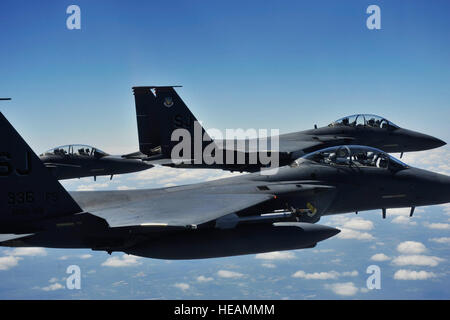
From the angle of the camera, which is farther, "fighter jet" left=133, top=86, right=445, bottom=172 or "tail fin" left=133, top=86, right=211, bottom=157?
"tail fin" left=133, top=86, right=211, bottom=157

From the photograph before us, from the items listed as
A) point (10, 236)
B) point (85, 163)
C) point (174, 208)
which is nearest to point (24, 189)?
point (10, 236)

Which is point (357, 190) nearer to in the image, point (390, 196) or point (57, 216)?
point (390, 196)

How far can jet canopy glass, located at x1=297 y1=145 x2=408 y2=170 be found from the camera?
12.9 metres

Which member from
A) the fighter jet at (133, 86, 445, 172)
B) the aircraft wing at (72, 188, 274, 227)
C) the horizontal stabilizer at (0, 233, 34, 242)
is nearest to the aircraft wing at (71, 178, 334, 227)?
the aircraft wing at (72, 188, 274, 227)

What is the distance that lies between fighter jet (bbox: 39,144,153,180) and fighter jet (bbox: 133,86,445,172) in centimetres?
134

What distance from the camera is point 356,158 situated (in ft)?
42.6

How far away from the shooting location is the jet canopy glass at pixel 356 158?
A: 42.3 feet

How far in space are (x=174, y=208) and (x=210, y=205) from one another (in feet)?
2.91

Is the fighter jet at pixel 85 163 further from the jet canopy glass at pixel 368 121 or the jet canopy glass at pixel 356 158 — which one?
the jet canopy glass at pixel 356 158

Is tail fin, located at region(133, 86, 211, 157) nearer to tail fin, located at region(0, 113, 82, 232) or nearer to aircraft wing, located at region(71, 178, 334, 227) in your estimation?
aircraft wing, located at region(71, 178, 334, 227)

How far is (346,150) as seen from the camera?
42.8 feet

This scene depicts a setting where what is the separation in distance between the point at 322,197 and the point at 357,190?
3.94 ft

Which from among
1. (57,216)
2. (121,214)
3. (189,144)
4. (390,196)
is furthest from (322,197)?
(189,144)

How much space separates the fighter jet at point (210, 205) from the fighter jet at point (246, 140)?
8.08 m
